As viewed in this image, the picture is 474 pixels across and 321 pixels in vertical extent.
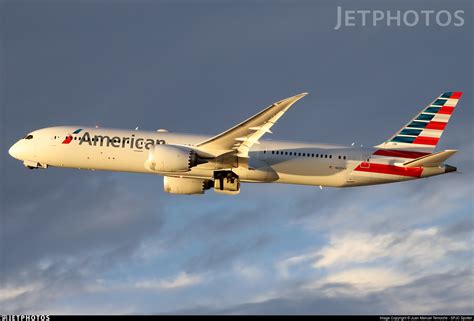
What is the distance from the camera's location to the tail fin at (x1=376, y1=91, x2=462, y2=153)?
6844 cm

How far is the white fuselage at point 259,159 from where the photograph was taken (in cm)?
6475

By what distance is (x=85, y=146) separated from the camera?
A: 2606 inches

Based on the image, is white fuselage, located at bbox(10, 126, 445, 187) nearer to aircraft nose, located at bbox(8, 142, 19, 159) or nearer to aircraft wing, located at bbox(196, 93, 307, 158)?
aircraft wing, located at bbox(196, 93, 307, 158)

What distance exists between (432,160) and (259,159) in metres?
12.5

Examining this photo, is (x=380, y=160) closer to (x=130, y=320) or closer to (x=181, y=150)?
(x=181, y=150)

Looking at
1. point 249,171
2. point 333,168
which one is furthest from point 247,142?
point 333,168

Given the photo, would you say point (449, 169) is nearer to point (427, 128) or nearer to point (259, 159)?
point (427, 128)

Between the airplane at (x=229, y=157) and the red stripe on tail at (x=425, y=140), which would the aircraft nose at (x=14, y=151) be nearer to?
the airplane at (x=229, y=157)

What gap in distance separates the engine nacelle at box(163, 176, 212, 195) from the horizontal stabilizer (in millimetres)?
15448

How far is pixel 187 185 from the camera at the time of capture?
6862 centimetres

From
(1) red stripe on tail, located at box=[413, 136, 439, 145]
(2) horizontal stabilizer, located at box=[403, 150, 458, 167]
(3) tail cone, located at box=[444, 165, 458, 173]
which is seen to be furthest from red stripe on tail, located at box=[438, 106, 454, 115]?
(2) horizontal stabilizer, located at box=[403, 150, 458, 167]

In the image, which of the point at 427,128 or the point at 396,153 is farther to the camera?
the point at 427,128

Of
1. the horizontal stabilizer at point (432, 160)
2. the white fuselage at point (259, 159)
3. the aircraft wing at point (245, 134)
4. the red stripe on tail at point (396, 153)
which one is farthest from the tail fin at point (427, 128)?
the aircraft wing at point (245, 134)

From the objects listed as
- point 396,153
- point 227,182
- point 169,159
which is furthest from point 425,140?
point 169,159
